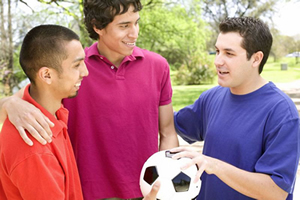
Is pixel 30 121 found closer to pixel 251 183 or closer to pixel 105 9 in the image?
pixel 105 9

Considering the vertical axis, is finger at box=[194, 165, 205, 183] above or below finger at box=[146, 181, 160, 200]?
above

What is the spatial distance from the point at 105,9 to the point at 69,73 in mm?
600

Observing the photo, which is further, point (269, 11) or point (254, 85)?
point (269, 11)

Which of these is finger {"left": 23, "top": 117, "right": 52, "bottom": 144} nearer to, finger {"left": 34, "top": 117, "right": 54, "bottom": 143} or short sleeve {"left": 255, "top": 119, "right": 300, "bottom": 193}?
finger {"left": 34, "top": 117, "right": 54, "bottom": 143}

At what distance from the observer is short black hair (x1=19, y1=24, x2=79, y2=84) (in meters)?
2.11

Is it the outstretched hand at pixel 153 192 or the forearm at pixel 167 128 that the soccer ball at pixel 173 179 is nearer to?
the outstretched hand at pixel 153 192

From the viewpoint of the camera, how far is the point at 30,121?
76.3 inches

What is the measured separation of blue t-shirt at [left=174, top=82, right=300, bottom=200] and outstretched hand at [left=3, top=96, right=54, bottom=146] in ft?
3.57

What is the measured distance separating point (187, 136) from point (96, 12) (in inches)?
44.1

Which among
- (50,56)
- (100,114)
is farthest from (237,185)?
(50,56)

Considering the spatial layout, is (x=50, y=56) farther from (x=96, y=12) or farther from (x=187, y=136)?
(x=187, y=136)

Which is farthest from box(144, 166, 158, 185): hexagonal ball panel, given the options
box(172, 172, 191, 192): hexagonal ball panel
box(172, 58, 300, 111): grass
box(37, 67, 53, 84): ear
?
box(172, 58, 300, 111): grass

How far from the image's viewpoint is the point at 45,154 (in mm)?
1908

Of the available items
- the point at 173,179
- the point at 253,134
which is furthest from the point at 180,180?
the point at 253,134
